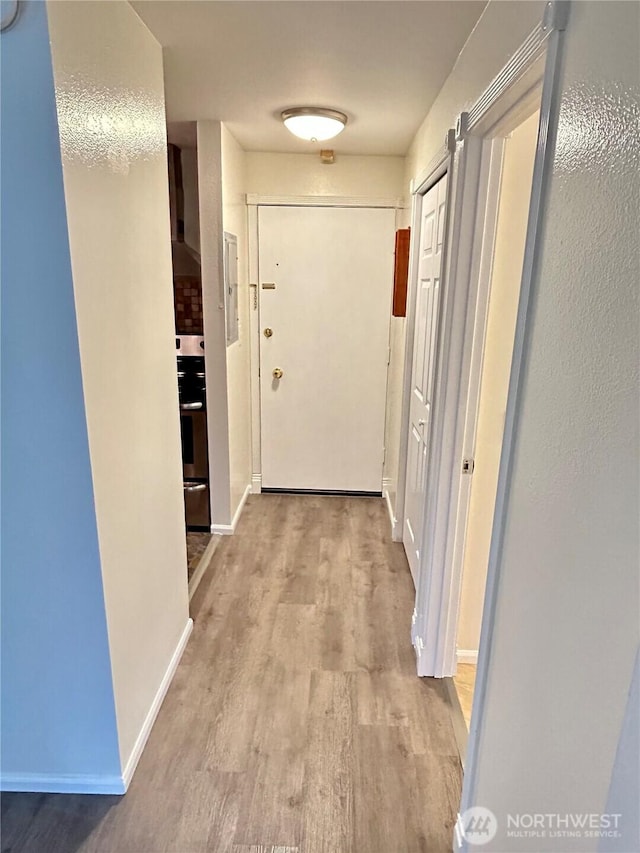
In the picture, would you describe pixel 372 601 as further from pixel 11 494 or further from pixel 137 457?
pixel 11 494

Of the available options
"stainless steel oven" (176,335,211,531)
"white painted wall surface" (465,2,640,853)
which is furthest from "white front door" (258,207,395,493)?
"white painted wall surface" (465,2,640,853)

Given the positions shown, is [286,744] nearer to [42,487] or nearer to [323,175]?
[42,487]

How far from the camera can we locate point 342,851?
59.5 inches

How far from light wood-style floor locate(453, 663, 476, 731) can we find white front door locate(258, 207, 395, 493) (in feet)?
6.12

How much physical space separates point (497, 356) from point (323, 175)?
2.17 meters

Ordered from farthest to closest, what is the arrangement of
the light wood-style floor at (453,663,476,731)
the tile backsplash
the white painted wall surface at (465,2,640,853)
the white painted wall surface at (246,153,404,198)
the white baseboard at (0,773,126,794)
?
the tile backsplash → the white painted wall surface at (246,153,404,198) → the light wood-style floor at (453,663,476,731) → the white baseboard at (0,773,126,794) → the white painted wall surface at (465,2,640,853)

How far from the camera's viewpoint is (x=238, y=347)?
11.3 feet

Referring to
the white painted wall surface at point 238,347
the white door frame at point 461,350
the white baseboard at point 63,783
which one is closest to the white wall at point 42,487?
the white baseboard at point 63,783

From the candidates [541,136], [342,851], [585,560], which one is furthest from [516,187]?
[342,851]

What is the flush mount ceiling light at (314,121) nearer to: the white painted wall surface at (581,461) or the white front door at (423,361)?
the white front door at (423,361)

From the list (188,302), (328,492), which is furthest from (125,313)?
(328,492)

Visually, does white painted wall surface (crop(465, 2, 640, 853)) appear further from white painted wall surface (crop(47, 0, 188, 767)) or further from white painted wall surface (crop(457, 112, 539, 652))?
white painted wall surface (crop(47, 0, 188, 767))

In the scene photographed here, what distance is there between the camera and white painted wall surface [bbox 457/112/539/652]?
1.78 metres

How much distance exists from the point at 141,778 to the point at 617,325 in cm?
187
